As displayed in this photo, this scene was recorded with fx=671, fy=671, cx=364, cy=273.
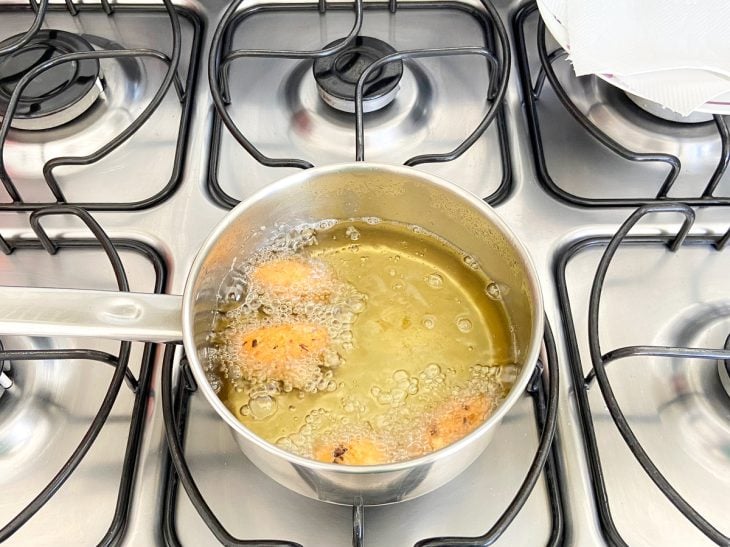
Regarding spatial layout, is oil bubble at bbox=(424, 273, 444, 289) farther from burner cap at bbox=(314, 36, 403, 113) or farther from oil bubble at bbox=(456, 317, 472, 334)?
burner cap at bbox=(314, 36, 403, 113)

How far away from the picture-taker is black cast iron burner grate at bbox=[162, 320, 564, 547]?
426mm

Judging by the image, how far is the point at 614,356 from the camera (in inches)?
18.8

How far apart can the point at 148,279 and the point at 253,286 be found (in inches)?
4.1

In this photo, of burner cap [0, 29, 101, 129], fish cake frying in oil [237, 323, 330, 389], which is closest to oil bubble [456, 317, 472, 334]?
fish cake frying in oil [237, 323, 330, 389]

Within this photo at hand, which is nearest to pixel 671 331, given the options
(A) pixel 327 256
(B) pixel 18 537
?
(A) pixel 327 256

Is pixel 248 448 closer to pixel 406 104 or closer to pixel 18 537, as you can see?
pixel 18 537

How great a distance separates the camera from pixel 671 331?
21.4 inches

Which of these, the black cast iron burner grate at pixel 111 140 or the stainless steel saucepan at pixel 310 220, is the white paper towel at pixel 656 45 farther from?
the black cast iron burner grate at pixel 111 140

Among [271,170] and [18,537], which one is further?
[271,170]

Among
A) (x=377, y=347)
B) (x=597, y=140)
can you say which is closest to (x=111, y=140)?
(x=377, y=347)

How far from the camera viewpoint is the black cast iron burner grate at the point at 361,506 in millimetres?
426

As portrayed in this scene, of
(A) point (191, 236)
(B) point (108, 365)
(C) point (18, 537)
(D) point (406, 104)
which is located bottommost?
(C) point (18, 537)

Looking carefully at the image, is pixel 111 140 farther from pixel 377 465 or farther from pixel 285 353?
pixel 377 465

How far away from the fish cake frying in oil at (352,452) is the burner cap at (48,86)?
1.34 feet
